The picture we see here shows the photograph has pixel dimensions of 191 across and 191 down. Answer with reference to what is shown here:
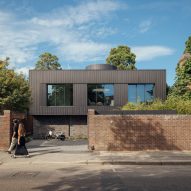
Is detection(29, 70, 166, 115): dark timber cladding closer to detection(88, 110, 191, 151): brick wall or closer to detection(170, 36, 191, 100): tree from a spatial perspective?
detection(170, 36, 191, 100): tree

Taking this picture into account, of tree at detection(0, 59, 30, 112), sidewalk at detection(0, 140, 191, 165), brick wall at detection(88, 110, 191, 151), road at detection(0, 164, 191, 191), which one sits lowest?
road at detection(0, 164, 191, 191)

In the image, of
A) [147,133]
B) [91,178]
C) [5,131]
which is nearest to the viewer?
[91,178]

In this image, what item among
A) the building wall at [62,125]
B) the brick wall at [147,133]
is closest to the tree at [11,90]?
the building wall at [62,125]

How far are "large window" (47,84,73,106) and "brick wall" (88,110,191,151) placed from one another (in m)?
16.4

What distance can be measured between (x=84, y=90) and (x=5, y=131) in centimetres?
1595

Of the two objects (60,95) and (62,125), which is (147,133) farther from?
(62,125)

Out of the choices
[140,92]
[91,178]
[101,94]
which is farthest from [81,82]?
[91,178]

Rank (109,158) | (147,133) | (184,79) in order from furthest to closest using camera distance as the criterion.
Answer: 1. (184,79)
2. (147,133)
3. (109,158)

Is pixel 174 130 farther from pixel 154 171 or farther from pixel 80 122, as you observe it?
pixel 80 122

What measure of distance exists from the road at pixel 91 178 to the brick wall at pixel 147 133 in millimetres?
4819

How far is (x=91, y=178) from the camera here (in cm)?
1240

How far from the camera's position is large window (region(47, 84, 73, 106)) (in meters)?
36.8

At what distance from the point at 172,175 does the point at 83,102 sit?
23813mm

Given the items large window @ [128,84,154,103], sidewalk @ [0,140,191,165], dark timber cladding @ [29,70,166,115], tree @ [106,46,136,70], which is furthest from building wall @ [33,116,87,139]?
tree @ [106,46,136,70]
